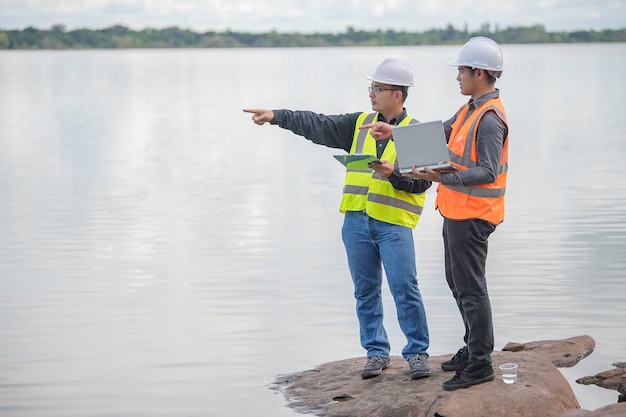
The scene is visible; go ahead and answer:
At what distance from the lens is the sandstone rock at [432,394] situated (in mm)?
6914

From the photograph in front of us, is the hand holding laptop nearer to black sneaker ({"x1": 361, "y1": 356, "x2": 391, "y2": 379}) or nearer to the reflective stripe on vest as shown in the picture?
the reflective stripe on vest

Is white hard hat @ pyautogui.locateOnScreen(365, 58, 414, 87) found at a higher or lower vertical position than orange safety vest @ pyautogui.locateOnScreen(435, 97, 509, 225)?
higher

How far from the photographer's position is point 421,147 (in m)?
6.91

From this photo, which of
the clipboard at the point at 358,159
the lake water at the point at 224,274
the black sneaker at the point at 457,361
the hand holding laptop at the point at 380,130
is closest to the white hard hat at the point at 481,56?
the hand holding laptop at the point at 380,130

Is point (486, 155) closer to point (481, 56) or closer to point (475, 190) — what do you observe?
point (475, 190)

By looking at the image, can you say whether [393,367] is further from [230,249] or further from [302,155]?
[302,155]

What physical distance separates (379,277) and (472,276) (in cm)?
81

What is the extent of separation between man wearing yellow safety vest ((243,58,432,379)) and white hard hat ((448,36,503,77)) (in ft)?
1.50

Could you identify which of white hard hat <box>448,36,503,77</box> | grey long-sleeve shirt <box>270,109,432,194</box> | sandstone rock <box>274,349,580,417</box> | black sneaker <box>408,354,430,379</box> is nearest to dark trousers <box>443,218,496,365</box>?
sandstone rock <box>274,349,580,417</box>

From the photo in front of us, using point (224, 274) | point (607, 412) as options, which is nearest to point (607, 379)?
point (607, 412)

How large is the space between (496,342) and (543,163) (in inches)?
548

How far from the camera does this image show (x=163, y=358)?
9.05 metres

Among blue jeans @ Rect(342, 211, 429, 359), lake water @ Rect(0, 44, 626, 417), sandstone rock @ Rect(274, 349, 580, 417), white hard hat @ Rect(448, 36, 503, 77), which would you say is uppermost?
white hard hat @ Rect(448, 36, 503, 77)

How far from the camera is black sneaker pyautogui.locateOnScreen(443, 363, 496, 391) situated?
7.10m
